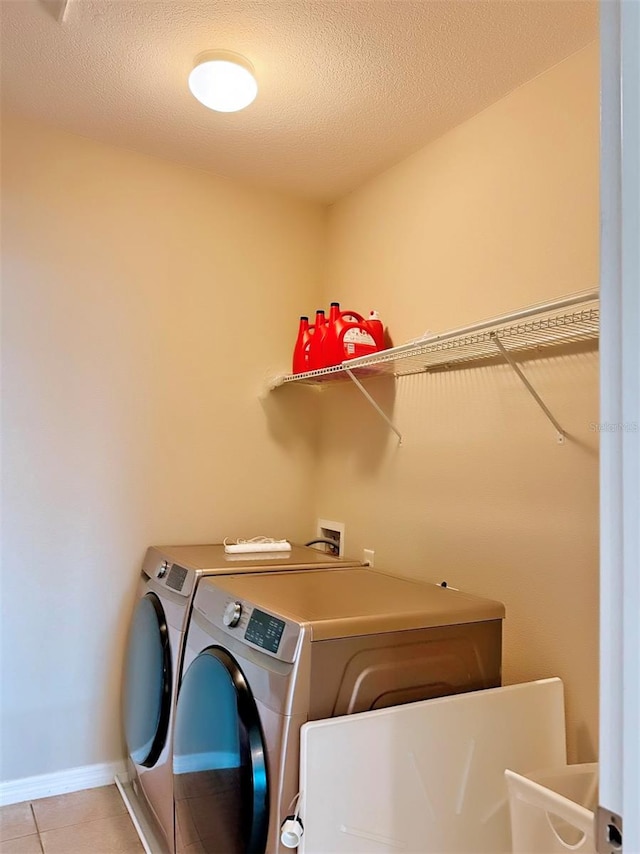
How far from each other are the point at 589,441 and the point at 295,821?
116 centimetres

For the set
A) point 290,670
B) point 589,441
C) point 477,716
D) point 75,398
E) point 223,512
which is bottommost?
point 477,716

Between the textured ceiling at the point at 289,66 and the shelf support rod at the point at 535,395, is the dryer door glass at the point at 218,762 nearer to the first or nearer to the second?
the shelf support rod at the point at 535,395

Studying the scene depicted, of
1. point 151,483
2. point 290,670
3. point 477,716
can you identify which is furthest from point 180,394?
point 477,716

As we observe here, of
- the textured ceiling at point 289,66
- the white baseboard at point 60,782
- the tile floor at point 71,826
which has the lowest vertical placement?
the tile floor at point 71,826

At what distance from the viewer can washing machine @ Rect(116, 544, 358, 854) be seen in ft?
6.14

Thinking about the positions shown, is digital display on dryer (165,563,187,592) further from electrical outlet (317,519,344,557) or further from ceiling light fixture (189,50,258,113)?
ceiling light fixture (189,50,258,113)

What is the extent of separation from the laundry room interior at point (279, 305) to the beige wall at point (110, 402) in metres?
0.01

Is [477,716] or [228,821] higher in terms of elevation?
[477,716]

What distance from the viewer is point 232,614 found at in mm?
1572

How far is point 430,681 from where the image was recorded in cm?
152

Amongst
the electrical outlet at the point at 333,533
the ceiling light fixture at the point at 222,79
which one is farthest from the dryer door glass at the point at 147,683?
the ceiling light fixture at the point at 222,79

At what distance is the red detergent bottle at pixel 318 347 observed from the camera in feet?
8.13

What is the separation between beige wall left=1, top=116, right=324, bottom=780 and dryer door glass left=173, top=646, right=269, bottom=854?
2.80 ft

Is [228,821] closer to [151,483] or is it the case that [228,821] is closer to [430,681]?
[430,681]
